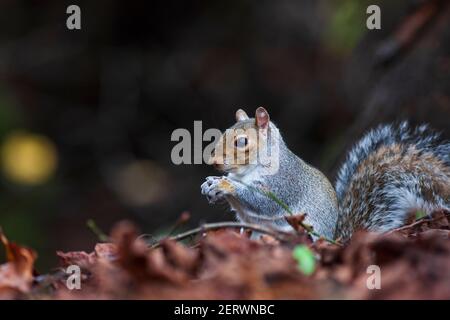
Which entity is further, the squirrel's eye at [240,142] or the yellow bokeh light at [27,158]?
the yellow bokeh light at [27,158]

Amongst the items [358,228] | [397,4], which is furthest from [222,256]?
[397,4]

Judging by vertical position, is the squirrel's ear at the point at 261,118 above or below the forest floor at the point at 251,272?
above

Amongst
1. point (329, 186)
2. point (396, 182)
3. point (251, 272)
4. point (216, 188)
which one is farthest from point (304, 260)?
point (329, 186)

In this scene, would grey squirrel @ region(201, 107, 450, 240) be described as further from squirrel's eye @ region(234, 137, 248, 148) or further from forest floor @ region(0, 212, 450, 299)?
forest floor @ region(0, 212, 450, 299)

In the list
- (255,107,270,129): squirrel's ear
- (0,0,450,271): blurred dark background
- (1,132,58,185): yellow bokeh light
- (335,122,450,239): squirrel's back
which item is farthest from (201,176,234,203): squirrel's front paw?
(1,132,58,185): yellow bokeh light

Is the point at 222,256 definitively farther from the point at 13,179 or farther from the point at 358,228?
the point at 13,179

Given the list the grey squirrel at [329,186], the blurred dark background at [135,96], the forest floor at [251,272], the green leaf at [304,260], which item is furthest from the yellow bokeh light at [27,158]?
the green leaf at [304,260]

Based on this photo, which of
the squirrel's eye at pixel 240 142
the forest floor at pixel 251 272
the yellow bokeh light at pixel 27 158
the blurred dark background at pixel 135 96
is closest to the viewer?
the forest floor at pixel 251 272

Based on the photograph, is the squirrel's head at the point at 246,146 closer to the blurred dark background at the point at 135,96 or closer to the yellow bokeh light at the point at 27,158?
the blurred dark background at the point at 135,96

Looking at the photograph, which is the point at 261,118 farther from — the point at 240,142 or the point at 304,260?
the point at 304,260
